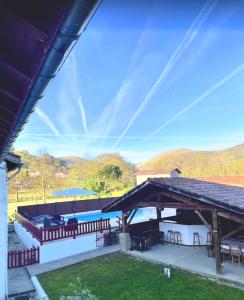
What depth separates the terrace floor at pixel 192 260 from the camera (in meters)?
9.45

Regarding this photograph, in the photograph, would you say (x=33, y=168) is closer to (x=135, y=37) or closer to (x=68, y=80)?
(x=68, y=80)

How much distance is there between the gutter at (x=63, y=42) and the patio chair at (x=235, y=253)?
33.1ft

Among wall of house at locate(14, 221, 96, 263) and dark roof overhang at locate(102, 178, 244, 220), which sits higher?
dark roof overhang at locate(102, 178, 244, 220)

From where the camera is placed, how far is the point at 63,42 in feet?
6.47

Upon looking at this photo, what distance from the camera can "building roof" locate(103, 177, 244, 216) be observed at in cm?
939

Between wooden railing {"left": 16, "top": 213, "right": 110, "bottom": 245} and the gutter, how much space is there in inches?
432

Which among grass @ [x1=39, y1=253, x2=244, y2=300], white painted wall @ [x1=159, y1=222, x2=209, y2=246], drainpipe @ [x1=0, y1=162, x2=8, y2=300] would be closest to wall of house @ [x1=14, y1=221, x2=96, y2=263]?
grass @ [x1=39, y1=253, x2=244, y2=300]

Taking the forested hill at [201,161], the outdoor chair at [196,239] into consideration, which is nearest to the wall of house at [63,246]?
the outdoor chair at [196,239]

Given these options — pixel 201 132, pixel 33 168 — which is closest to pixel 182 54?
pixel 33 168

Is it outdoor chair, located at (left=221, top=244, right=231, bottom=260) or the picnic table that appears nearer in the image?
outdoor chair, located at (left=221, top=244, right=231, bottom=260)

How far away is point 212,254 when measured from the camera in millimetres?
11688

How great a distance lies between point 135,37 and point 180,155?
168 ft

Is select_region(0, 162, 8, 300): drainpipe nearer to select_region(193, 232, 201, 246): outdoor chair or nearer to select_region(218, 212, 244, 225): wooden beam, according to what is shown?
select_region(218, 212, 244, 225): wooden beam

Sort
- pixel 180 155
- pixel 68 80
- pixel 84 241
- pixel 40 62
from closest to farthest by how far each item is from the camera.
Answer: pixel 40 62
pixel 84 241
pixel 68 80
pixel 180 155
